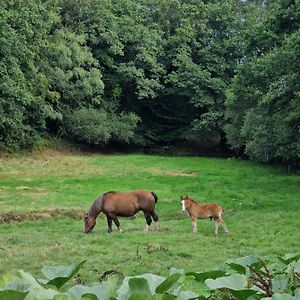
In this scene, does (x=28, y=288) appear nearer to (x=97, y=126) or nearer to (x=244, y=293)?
(x=244, y=293)

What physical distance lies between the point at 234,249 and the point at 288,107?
8.95 meters

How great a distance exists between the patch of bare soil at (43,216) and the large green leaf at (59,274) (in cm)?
1357

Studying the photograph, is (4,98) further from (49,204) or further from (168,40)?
(168,40)

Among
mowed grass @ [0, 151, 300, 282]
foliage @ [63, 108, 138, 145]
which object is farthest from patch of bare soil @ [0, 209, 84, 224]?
foliage @ [63, 108, 138, 145]

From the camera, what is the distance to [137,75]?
36406 mm

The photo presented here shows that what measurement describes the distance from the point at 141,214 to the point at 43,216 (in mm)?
3153

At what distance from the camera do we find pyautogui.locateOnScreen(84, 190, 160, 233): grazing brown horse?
13.5m

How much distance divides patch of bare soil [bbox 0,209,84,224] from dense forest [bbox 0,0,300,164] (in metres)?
9.08

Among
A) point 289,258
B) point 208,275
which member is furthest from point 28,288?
point 289,258

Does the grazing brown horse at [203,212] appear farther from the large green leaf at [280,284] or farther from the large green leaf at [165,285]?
the large green leaf at [165,285]

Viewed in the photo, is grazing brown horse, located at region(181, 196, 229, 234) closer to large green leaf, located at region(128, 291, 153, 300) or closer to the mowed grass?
the mowed grass

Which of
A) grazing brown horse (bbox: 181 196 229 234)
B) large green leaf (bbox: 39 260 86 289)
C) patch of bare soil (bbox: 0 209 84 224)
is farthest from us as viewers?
patch of bare soil (bbox: 0 209 84 224)

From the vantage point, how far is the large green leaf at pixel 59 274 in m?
1.67

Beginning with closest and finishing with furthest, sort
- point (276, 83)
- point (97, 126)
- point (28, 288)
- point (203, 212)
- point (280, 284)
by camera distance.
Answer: point (28, 288) → point (280, 284) → point (203, 212) → point (276, 83) → point (97, 126)
